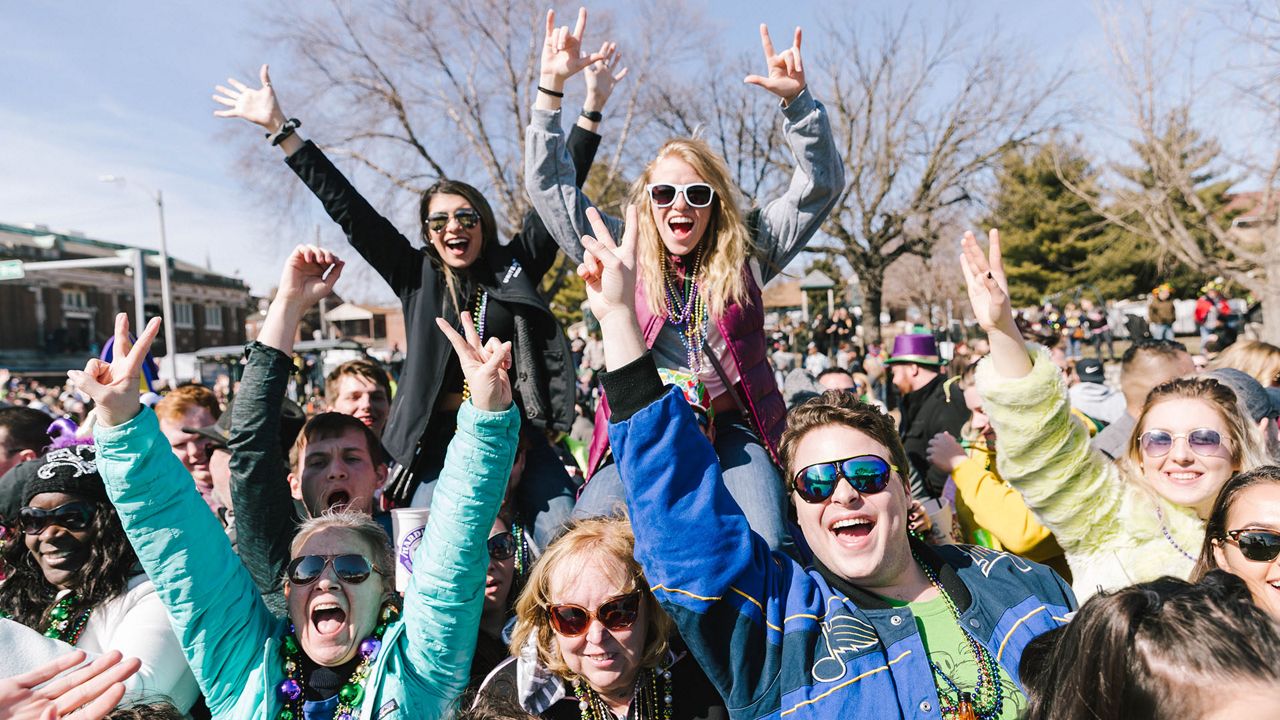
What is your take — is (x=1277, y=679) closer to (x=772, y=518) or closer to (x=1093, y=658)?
(x=1093, y=658)

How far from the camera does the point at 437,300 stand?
11.2ft

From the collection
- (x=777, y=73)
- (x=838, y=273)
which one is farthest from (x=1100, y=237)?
(x=777, y=73)

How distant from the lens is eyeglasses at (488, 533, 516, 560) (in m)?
2.74

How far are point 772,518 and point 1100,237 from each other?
38933 mm

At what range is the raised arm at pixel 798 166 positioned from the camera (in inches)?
Result: 112

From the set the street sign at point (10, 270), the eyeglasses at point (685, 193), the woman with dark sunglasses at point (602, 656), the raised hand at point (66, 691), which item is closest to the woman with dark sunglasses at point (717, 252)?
the eyeglasses at point (685, 193)

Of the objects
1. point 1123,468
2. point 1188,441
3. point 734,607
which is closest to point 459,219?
point 734,607

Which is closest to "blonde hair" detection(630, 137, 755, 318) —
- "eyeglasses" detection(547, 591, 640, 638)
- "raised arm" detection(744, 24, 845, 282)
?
"raised arm" detection(744, 24, 845, 282)

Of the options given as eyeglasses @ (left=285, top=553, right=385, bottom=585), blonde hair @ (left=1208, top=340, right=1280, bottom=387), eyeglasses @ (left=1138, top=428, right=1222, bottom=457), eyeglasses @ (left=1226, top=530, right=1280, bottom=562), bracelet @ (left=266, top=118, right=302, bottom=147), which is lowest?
eyeglasses @ (left=285, top=553, right=385, bottom=585)

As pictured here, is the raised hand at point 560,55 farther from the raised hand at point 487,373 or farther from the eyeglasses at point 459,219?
the raised hand at point 487,373

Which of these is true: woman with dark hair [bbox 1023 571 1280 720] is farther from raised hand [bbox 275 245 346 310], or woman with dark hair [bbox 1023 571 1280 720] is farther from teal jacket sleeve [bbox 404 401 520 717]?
raised hand [bbox 275 245 346 310]

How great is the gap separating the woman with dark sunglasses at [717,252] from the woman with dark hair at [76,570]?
148cm

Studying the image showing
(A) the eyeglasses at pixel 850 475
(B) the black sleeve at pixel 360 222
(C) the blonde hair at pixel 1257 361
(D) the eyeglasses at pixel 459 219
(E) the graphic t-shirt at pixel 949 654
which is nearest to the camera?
(E) the graphic t-shirt at pixel 949 654

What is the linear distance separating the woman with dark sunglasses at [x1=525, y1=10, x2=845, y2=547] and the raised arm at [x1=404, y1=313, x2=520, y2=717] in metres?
0.54
